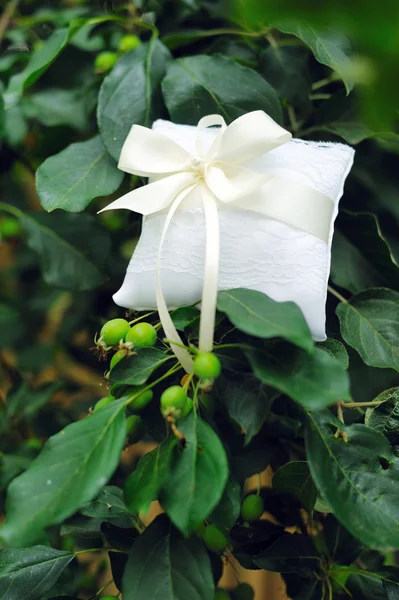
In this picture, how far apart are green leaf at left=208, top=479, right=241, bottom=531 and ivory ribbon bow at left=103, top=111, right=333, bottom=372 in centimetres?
11

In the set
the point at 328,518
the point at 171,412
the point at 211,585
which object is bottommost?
the point at 328,518

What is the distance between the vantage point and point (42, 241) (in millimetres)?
810

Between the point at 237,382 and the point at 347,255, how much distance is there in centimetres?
23

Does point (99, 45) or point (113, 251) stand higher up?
point (99, 45)

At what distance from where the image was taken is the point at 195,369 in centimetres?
44

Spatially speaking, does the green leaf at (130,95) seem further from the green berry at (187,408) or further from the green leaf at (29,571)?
the green leaf at (29,571)

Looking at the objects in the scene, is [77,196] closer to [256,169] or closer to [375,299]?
[256,169]

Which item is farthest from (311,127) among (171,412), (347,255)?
(171,412)

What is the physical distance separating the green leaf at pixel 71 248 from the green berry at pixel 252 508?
1.06 feet

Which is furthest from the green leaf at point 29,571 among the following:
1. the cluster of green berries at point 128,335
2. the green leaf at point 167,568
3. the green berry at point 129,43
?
the green berry at point 129,43

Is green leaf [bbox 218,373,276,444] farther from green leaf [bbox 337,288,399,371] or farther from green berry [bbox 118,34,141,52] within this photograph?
green berry [bbox 118,34,141,52]

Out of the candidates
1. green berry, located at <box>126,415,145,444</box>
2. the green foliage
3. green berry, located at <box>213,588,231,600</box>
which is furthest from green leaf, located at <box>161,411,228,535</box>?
green berry, located at <box>213,588,231,600</box>

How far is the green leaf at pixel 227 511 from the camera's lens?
48 centimetres

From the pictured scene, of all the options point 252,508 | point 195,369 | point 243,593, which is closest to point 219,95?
point 195,369
